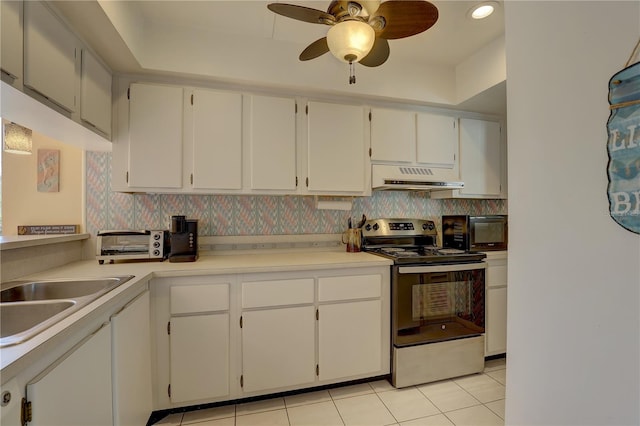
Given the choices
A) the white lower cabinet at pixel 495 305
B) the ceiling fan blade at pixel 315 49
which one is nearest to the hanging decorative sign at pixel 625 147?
the ceiling fan blade at pixel 315 49

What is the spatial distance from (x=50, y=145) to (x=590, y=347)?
3.08 m

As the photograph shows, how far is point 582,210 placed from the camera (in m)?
0.73

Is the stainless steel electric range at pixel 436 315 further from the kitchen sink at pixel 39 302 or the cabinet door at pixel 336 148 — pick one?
the kitchen sink at pixel 39 302

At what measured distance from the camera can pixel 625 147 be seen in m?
0.64

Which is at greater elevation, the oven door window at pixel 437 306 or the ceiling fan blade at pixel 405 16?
the ceiling fan blade at pixel 405 16

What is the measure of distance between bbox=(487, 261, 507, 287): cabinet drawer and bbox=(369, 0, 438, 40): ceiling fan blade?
1931mm

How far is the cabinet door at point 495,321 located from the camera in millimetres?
2400

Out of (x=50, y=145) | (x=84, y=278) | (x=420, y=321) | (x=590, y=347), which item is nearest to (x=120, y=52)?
(x=50, y=145)

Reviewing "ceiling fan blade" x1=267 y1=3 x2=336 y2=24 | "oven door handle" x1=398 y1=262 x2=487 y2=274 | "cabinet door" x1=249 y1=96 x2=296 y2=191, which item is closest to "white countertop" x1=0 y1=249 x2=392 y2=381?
"oven door handle" x1=398 y1=262 x2=487 y2=274

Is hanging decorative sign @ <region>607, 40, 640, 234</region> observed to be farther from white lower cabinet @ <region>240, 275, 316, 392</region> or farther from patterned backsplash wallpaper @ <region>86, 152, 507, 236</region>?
patterned backsplash wallpaper @ <region>86, 152, 507, 236</region>

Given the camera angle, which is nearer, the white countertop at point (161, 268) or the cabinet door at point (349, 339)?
the white countertop at point (161, 268)

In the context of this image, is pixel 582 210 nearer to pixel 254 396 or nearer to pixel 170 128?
pixel 254 396

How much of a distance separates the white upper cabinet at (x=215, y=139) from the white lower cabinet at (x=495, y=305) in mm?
2169

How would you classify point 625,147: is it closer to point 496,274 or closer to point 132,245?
point 496,274
